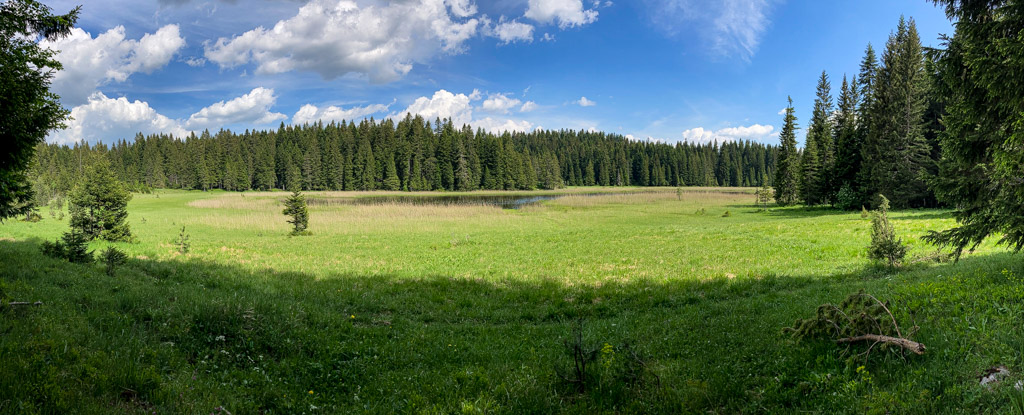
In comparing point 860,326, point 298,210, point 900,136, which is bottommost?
point 860,326

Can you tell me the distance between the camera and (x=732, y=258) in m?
17.6

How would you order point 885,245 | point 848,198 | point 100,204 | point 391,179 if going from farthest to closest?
point 391,179 < point 848,198 < point 100,204 < point 885,245

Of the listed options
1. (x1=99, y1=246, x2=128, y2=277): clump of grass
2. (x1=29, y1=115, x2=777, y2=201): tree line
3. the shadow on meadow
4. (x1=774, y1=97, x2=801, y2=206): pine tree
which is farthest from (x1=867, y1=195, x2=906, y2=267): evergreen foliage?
(x1=29, y1=115, x2=777, y2=201): tree line

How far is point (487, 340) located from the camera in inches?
344

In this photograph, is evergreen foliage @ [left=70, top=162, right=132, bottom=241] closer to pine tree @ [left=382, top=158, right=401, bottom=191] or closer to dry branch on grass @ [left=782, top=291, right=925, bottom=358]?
dry branch on grass @ [left=782, top=291, right=925, bottom=358]

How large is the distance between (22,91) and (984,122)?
19.8 meters

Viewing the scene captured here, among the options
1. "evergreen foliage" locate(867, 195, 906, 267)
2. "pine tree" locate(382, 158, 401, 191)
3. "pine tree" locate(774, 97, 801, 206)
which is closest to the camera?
"evergreen foliage" locate(867, 195, 906, 267)

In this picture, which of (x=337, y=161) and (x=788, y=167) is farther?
(x=337, y=161)

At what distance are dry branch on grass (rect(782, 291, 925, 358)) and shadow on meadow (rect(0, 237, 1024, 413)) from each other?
0.22m

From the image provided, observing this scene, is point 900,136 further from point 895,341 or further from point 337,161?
point 337,161

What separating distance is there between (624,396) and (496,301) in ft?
22.5

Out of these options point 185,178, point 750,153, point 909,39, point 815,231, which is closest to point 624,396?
point 815,231

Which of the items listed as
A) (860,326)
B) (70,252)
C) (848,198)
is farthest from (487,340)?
(848,198)

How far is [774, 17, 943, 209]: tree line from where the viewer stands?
35688 mm
